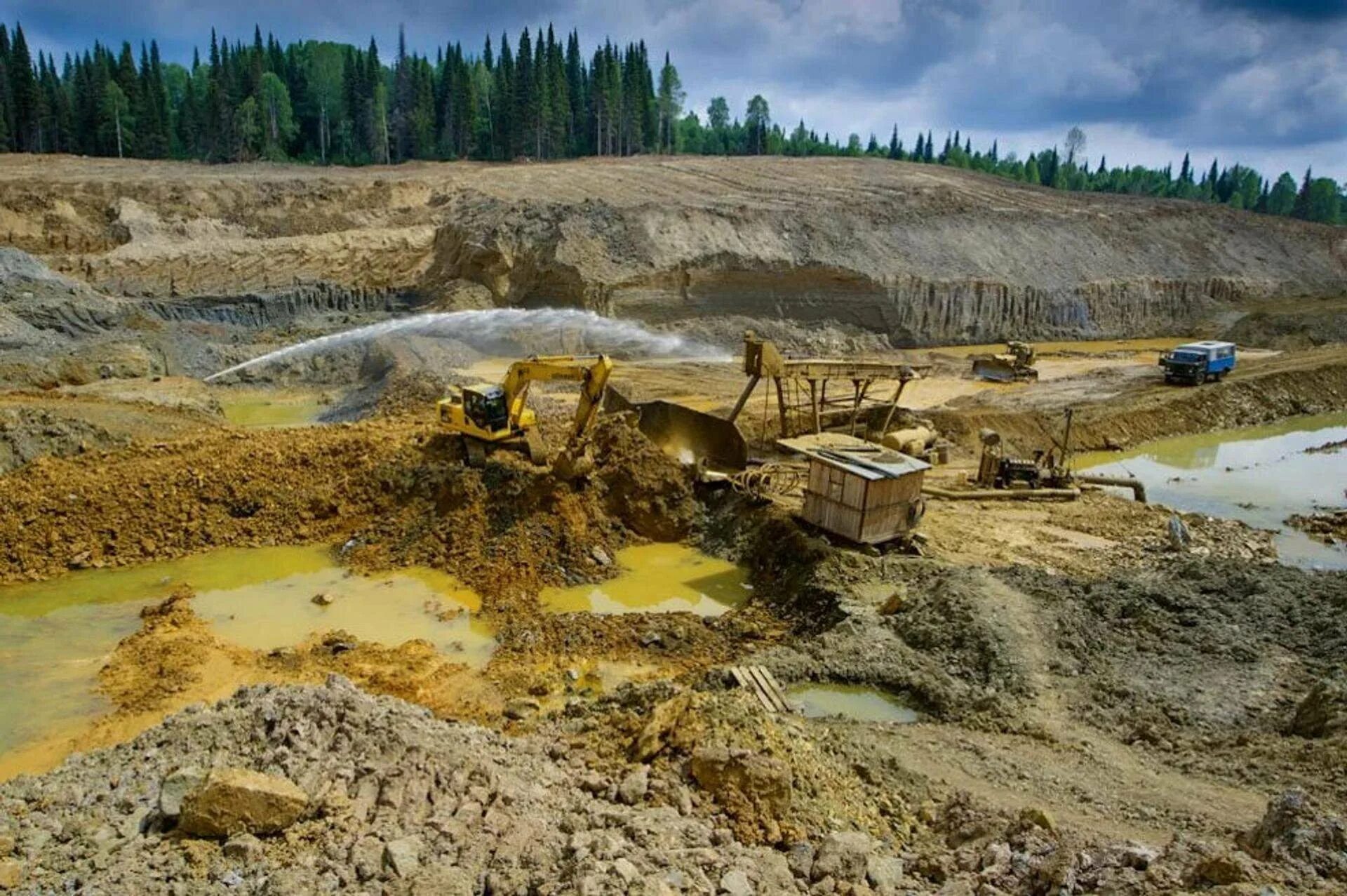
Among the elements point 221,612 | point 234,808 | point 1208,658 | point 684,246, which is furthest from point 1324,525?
point 684,246

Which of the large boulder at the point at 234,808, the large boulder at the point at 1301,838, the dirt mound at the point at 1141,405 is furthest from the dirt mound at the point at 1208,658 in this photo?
the dirt mound at the point at 1141,405

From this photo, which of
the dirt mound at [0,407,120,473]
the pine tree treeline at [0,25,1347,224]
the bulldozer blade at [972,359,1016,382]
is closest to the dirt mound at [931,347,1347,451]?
the bulldozer blade at [972,359,1016,382]

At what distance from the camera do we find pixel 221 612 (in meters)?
13.7

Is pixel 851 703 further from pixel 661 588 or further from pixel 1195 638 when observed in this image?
pixel 1195 638

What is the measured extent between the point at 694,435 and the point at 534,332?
13.9 meters

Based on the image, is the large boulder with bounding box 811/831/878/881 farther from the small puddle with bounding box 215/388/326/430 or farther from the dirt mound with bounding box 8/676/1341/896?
the small puddle with bounding box 215/388/326/430

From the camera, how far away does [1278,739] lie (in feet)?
30.3

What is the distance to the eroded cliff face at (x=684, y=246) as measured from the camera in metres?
33.9

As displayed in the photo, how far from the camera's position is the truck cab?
28938mm

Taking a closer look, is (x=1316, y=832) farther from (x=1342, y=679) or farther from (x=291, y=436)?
(x=291, y=436)

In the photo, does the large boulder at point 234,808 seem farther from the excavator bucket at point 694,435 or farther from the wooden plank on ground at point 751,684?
the excavator bucket at point 694,435

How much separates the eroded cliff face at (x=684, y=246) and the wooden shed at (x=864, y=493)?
63.2 ft

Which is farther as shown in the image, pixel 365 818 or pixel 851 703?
pixel 851 703

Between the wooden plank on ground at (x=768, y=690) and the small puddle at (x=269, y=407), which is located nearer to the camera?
the wooden plank on ground at (x=768, y=690)
